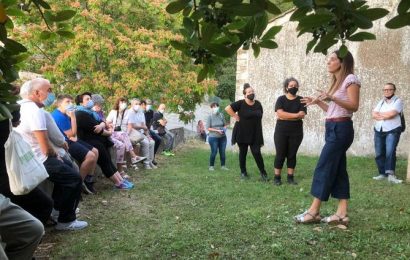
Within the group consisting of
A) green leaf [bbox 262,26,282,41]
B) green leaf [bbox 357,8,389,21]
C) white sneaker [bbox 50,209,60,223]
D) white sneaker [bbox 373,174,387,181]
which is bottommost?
white sneaker [bbox 373,174,387,181]

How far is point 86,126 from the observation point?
7.00 m

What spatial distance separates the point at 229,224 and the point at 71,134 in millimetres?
2783

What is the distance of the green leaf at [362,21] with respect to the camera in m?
1.64

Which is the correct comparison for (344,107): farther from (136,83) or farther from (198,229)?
(136,83)

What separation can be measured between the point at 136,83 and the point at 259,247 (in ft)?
26.6

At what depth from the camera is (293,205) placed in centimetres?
610

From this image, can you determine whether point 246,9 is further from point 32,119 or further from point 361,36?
point 32,119

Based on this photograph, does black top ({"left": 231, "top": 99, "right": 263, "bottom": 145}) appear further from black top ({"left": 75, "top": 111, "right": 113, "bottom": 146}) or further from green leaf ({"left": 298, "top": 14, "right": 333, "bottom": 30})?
green leaf ({"left": 298, "top": 14, "right": 333, "bottom": 30})

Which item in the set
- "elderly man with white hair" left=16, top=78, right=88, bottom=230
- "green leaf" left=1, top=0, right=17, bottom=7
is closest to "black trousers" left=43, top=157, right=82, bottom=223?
"elderly man with white hair" left=16, top=78, right=88, bottom=230

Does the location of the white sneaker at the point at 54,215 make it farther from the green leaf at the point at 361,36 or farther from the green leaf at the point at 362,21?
the green leaf at the point at 362,21

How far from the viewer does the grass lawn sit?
14.4 ft

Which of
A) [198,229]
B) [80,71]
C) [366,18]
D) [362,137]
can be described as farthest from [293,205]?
[80,71]

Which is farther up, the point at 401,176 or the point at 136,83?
the point at 136,83

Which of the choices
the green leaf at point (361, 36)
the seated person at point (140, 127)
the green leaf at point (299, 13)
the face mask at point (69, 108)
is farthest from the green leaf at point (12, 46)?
the seated person at point (140, 127)
